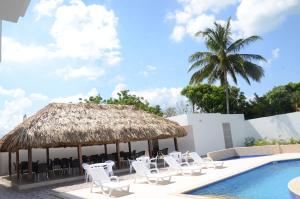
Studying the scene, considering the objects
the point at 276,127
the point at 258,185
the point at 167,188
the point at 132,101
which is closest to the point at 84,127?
the point at 167,188

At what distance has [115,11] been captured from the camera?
12188 mm

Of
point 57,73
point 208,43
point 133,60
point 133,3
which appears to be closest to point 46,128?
point 57,73

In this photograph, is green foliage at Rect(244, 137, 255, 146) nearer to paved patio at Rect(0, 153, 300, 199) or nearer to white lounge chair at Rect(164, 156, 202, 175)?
paved patio at Rect(0, 153, 300, 199)

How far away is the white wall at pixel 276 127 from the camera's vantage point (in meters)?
21.7

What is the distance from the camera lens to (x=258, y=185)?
1073 cm

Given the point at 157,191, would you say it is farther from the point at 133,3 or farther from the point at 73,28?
the point at 133,3

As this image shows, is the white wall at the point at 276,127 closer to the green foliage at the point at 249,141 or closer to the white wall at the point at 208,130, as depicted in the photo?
the green foliage at the point at 249,141

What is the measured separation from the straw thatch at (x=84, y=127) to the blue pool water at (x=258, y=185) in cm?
608

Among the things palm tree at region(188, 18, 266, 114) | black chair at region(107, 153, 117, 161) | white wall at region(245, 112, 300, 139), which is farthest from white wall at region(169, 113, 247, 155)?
black chair at region(107, 153, 117, 161)

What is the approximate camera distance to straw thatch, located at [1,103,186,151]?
13.5 meters

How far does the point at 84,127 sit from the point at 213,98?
59.3 feet

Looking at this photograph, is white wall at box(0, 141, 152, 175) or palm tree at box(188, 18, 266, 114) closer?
white wall at box(0, 141, 152, 175)

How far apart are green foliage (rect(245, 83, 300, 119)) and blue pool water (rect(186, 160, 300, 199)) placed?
47.9 ft

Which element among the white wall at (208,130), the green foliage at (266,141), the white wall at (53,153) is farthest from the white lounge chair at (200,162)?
the white wall at (53,153)
